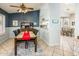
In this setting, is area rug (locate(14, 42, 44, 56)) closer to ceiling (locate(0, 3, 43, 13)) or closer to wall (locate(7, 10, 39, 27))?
wall (locate(7, 10, 39, 27))

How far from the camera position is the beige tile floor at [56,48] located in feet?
8.68

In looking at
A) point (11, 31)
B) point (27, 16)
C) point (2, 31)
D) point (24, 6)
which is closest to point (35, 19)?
point (27, 16)

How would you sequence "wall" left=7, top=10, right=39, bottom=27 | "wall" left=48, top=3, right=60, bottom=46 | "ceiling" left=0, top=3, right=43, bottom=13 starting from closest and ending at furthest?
"ceiling" left=0, top=3, right=43, bottom=13 < "wall" left=7, top=10, right=39, bottom=27 < "wall" left=48, top=3, right=60, bottom=46

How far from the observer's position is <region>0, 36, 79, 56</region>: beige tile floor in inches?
104

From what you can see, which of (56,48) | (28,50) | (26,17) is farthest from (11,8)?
(56,48)

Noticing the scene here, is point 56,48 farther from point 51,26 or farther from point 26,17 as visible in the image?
point 26,17

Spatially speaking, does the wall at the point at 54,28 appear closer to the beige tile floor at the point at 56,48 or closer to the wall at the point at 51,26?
the wall at the point at 51,26

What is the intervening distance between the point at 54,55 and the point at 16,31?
89cm

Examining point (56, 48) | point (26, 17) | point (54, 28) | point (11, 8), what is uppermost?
point (11, 8)

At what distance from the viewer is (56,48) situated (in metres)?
3.01

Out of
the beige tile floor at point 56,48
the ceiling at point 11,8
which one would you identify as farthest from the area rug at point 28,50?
the ceiling at point 11,8

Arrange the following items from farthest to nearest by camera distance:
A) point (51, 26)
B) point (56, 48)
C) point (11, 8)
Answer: point (51, 26) < point (56, 48) < point (11, 8)

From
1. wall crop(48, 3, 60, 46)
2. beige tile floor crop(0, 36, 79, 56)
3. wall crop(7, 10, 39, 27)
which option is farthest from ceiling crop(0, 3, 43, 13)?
beige tile floor crop(0, 36, 79, 56)

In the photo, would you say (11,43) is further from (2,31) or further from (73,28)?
(73,28)
